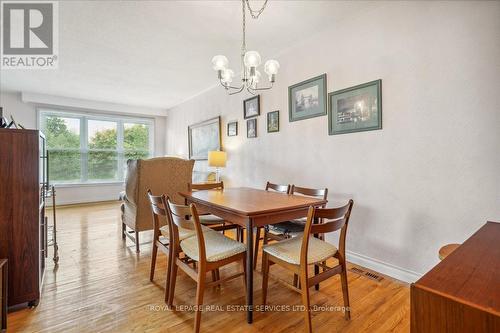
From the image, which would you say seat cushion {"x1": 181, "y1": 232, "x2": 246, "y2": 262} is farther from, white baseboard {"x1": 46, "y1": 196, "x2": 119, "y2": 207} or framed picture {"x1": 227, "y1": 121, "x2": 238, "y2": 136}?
white baseboard {"x1": 46, "y1": 196, "x2": 119, "y2": 207}

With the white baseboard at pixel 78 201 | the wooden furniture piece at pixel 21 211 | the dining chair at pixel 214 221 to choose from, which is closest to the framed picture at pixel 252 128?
the dining chair at pixel 214 221

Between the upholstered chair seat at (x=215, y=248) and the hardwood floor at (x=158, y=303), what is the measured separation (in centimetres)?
44

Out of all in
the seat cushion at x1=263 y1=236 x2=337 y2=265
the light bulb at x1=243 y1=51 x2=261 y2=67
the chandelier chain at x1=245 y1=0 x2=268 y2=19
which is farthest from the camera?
the chandelier chain at x1=245 y1=0 x2=268 y2=19

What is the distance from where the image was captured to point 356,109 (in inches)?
94.5

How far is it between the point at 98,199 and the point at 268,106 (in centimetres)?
492

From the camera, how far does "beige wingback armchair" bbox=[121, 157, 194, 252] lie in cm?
267

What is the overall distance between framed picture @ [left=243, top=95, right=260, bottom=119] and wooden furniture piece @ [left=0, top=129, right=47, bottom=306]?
99.9 inches

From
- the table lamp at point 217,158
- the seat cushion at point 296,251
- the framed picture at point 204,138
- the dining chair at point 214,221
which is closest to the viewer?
the seat cushion at point 296,251

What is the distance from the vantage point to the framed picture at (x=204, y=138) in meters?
4.59

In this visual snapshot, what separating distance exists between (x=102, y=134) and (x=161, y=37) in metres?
4.19

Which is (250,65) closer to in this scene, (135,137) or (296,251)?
(296,251)

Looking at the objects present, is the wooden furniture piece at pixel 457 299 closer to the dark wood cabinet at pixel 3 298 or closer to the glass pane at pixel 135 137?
the dark wood cabinet at pixel 3 298

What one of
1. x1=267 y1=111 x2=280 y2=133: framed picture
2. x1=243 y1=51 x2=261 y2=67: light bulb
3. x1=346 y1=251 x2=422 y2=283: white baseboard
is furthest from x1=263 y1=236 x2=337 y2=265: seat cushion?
x1=267 y1=111 x2=280 y2=133: framed picture

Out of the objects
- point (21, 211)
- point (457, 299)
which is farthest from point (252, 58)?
point (21, 211)
